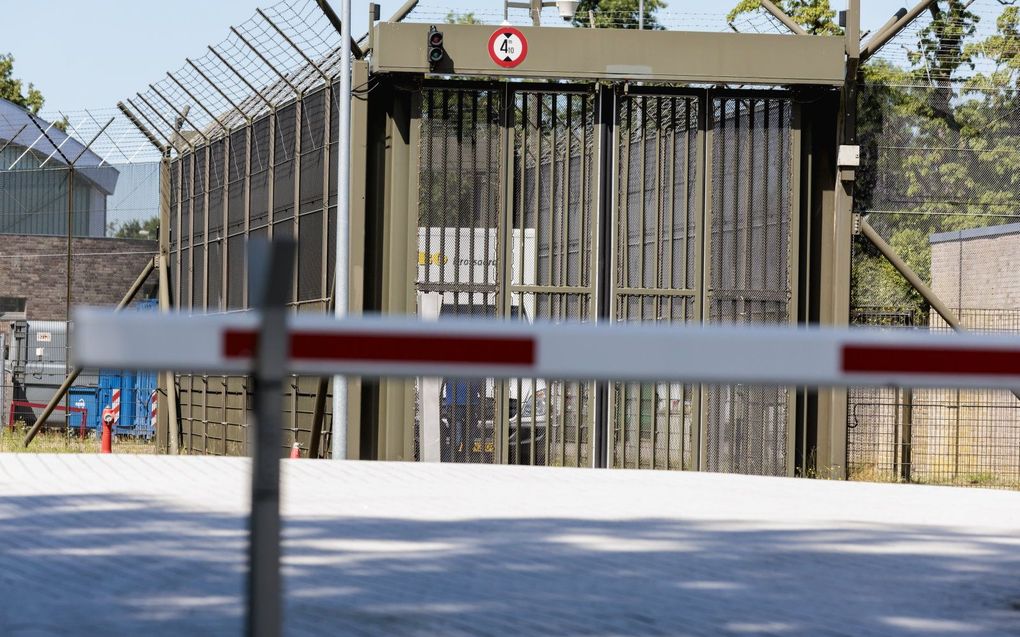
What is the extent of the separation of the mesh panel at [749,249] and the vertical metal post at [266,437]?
14.3m

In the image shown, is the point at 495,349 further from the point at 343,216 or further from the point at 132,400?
the point at 132,400

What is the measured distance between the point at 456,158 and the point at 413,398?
2665 mm

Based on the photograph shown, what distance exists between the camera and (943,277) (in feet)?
76.6

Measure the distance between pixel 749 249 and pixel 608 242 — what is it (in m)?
1.58

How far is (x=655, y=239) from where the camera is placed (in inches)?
683

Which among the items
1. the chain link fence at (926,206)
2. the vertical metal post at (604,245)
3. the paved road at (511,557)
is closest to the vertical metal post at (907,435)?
the chain link fence at (926,206)

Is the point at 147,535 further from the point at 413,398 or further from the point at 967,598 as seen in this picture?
the point at 413,398

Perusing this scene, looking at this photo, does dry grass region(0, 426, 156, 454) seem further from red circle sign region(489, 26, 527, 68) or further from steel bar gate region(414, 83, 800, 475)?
red circle sign region(489, 26, 527, 68)

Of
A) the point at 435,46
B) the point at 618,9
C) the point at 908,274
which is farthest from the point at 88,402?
the point at 618,9

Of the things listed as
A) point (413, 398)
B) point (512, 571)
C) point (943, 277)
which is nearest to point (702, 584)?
point (512, 571)

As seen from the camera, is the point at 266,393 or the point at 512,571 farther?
the point at 512,571

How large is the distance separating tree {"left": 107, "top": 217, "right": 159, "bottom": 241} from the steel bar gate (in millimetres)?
32334

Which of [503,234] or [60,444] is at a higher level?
[503,234]

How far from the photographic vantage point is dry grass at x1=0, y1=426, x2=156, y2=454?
67.8ft
